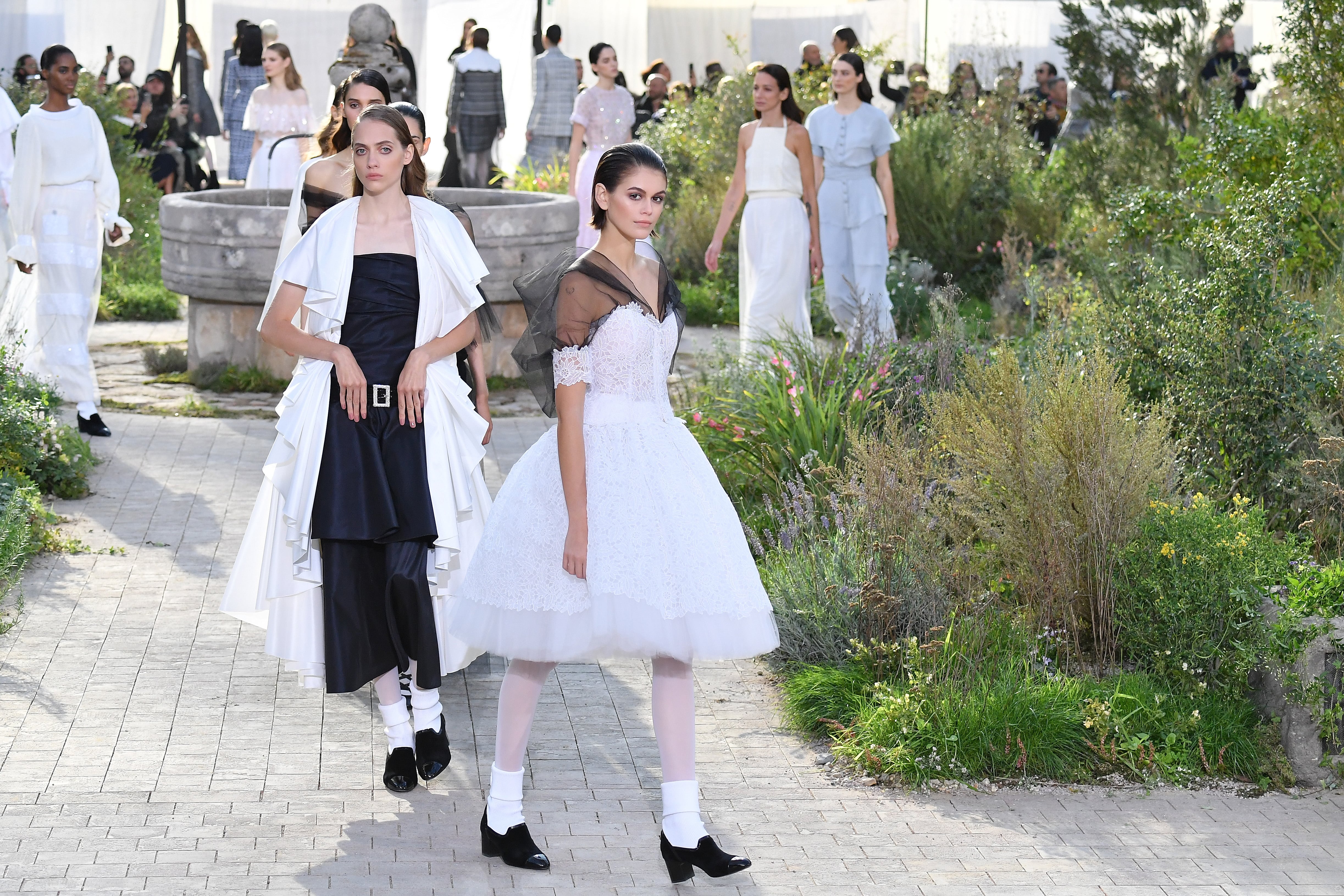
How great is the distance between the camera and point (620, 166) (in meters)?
3.78

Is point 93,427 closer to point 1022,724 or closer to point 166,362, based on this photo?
point 166,362

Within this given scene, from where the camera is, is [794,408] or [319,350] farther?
[794,408]

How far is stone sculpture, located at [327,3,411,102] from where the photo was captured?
10.0 metres

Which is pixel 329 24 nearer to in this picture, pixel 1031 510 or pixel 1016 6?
pixel 1016 6

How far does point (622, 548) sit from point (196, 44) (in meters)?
16.3

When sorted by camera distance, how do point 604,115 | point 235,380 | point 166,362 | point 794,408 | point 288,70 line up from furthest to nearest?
point 604,115 < point 288,70 < point 166,362 < point 235,380 < point 794,408

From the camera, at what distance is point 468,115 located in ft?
53.8

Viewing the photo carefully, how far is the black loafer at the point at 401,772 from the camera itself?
169 inches

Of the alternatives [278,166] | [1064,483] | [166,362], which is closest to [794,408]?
[1064,483]

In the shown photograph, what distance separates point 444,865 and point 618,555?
2.84 ft

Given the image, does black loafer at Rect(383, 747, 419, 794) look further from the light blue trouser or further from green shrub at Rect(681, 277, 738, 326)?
green shrub at Rect(681, 277, 738, 326)

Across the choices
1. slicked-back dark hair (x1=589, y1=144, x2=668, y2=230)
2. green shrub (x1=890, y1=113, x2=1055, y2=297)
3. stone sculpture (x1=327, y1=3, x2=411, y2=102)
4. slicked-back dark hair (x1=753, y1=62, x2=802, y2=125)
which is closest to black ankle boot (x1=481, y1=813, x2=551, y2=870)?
slicked-back dark hair (x1=589, y1=144, x2=668, y2=230)

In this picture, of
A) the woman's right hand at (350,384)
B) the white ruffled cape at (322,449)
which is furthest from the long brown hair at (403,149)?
the woman's right hand at (350,384)
